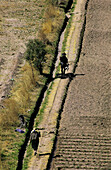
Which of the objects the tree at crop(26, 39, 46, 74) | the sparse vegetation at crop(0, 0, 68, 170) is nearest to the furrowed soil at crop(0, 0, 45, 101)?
the sparse vegetation at crop(0, 0, 68, 170)

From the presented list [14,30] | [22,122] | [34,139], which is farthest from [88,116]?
[14,30]

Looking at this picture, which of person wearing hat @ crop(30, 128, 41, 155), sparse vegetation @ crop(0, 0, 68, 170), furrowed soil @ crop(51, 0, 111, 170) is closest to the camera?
furrowed soil @ crop(51, 0, 111, 170)

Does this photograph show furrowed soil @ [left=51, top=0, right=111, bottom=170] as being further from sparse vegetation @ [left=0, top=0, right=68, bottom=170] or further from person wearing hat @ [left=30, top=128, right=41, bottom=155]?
sparse vegetation @ [left=0, top=0, right=68, bottom=170]

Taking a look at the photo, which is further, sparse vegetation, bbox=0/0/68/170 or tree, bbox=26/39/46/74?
tree, bbox=26/39/46/74

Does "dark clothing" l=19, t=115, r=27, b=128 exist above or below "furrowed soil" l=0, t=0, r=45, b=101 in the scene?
below

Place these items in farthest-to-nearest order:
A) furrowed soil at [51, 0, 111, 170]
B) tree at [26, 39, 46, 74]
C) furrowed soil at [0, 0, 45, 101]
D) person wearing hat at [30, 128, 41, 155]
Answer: furrowed soil at [0, 0, 45, 101]
tree at [26, 39, 46, 74]
person wearing hat at [30, 128, 41, 155]
furrowed soil at [51, 0, 111, 170]

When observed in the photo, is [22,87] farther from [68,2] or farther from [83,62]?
[68,2]

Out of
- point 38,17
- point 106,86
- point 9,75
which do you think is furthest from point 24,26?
point 106,86

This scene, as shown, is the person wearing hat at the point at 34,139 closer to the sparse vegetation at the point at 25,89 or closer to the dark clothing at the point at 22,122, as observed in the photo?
the sparse vegetation at the point at 25,89

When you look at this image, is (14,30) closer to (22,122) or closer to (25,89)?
(25,89)
